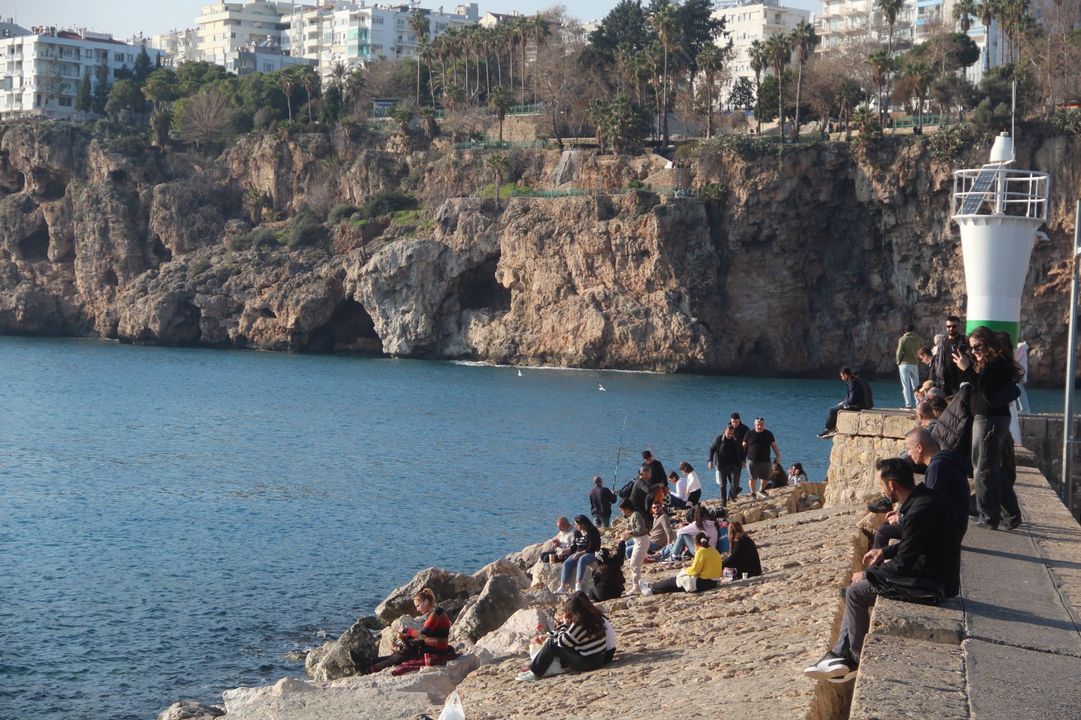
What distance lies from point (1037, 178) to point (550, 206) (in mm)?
53843

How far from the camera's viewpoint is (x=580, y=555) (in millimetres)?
17359

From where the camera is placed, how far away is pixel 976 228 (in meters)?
21.9

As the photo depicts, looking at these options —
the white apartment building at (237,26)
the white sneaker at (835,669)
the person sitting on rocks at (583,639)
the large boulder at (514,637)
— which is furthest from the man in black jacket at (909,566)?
the white apartment building at (237,26)

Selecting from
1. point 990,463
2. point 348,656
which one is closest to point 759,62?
point 348,656

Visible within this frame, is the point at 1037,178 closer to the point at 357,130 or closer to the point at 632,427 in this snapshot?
the point at 632,427

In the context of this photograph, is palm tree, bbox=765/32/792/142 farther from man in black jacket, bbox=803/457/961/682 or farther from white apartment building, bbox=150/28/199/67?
white apartment building, bbox=150/28/199/67

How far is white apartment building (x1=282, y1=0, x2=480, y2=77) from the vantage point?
13150 centimetres

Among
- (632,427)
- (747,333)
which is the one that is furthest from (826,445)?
(747,333)

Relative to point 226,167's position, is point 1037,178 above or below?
below

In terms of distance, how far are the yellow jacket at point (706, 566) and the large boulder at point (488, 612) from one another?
3.75 meters

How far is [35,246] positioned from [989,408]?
3709 inches

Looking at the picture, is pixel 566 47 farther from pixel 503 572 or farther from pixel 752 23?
pixel 503 572

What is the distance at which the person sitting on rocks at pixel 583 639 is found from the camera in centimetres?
1140

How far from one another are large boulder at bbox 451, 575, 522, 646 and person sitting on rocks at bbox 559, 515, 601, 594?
69 centimetres
